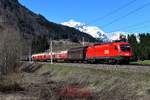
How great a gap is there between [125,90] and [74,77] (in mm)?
22602

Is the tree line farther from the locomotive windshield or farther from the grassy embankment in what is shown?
the grassy embankment

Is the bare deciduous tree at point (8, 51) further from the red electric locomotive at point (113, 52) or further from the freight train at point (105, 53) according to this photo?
the red electric locomotive at point (113, 52)

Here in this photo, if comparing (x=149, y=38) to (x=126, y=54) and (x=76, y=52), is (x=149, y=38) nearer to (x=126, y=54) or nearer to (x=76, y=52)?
(x=76, y=52)

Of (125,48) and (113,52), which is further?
(113,52)

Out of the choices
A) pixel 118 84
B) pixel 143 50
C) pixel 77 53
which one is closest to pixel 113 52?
pixel 77 53

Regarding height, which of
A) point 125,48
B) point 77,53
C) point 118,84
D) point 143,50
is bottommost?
point 118,84

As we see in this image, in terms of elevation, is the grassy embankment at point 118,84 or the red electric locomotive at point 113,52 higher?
the red electric locomotive at point 113,52

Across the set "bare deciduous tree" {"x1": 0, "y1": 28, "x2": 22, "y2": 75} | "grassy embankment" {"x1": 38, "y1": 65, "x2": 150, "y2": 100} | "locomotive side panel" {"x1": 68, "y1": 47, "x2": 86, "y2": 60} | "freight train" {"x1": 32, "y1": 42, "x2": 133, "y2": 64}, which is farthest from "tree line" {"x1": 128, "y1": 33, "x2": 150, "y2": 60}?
"grassy embankment" {"x1": 38, "y1": 65, "x2": 150, "y2": 100}

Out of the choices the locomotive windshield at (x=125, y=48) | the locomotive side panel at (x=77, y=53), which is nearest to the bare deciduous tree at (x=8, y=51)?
the locomotive side panel at (x=77, y=53)

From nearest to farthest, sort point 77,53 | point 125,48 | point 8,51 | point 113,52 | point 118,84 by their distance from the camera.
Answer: point 118,84
point 125,48
point 113,52
point 8,51
point 77,53

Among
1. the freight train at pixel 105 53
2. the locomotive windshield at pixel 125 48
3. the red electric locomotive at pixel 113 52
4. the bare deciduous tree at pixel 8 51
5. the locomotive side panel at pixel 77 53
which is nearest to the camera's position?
the red electric locomotive at pixel 113 52

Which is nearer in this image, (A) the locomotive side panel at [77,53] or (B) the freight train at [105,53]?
(B) the freight train at [105,53]

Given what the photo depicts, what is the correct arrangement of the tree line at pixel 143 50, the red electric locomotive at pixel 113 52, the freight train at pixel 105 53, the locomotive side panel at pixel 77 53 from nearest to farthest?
the red electric locomotive at pixel 113 52
the freight train at pixel 105 53
the locomotive side panel at pixel 77 53
the tree line at pixel 143 50

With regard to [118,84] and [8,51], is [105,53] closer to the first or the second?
[8,51]
